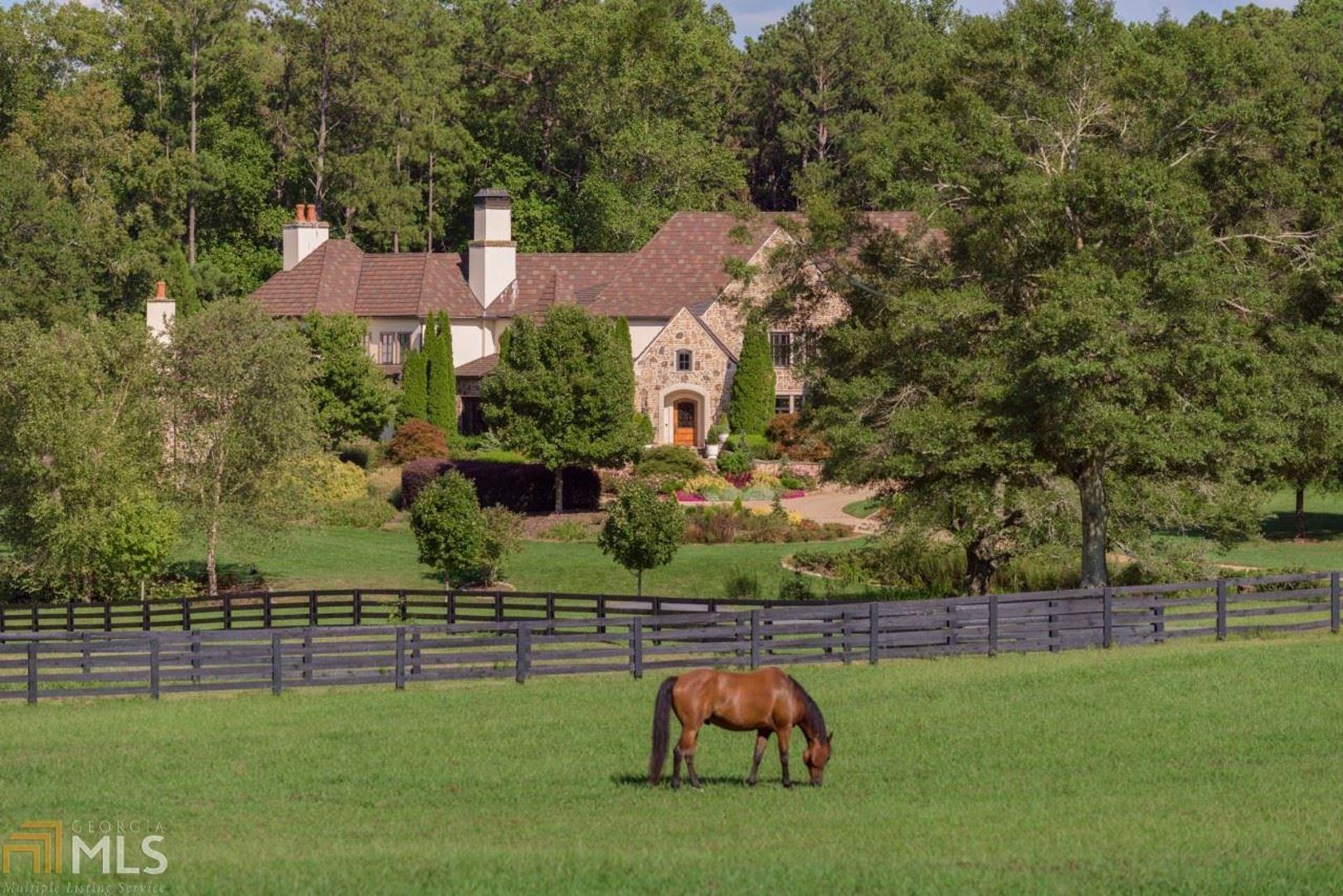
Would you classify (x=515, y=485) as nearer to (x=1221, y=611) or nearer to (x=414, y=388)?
(x=414, y=388)

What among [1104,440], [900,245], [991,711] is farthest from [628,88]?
[991,711]

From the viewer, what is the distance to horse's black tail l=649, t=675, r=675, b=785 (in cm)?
2091

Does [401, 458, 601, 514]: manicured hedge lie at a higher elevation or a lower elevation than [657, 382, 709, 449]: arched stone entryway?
lower

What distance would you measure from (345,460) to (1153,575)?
35162 mm

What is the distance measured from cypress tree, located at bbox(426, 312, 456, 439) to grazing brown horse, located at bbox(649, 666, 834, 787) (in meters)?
57.5

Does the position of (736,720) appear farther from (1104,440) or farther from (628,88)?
(628,88)

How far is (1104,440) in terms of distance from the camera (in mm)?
Answer: 38000

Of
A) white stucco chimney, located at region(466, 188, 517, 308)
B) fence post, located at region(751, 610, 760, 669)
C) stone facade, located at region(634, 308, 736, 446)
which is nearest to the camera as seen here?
fence post, located at region(751, 610, 760, 669)

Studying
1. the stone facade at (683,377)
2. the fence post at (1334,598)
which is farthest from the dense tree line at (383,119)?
the fence post at (1334,598)

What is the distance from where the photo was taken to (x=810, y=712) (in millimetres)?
21344

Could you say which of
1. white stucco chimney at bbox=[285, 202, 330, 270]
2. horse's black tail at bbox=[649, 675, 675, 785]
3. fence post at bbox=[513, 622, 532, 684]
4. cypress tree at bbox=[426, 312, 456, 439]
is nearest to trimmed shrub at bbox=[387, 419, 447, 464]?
cypress tree at bbox=[426, 312, 456, 439]

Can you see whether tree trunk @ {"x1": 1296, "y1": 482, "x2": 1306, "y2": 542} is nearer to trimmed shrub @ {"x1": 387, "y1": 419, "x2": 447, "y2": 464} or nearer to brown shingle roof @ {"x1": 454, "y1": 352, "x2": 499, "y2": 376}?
trimmed shrub @ {"x1": 387, "y1": 419, "x2": 447, "y2": 464}

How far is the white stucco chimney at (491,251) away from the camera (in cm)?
8669

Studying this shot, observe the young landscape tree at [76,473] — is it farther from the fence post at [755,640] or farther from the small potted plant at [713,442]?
the small potted plant at [713,442]
